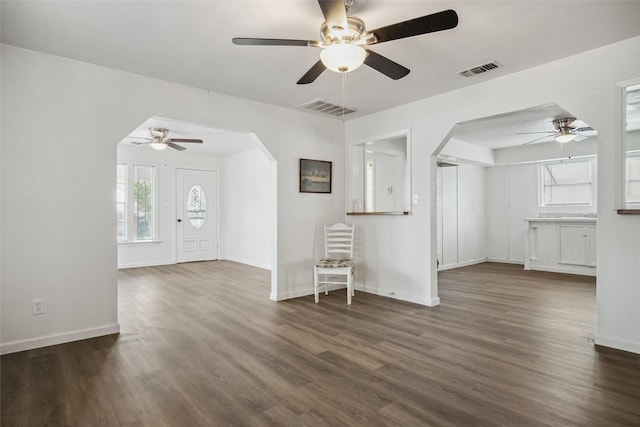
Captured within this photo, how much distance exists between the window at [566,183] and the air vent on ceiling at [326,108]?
16.9 feet

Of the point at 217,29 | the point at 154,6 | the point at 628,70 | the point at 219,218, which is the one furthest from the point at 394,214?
the point at 219,218

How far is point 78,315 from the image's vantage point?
126 inches

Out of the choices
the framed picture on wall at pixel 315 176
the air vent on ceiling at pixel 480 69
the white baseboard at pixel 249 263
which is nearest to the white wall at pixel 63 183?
the framed picture on wall at pixel 315 176

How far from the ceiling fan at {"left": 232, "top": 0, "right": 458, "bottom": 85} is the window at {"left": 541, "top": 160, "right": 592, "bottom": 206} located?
654 cm

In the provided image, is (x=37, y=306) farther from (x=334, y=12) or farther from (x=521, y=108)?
(x=521, y=108)

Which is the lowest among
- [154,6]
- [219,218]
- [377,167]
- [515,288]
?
[515,288]

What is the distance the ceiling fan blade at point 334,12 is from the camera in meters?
1.89

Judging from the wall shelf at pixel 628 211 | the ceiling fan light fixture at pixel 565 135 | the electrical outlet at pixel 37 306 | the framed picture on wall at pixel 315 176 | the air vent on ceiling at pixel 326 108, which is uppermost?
the air vent on ceiling at pixel 326 108

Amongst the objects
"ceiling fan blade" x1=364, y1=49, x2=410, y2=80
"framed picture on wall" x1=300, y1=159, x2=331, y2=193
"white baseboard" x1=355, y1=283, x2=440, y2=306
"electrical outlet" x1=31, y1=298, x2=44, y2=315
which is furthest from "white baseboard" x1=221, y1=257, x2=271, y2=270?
"ceiling fan blade" x1=364, y1=49, x2=410, y2=80

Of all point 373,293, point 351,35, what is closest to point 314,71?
point 351,35

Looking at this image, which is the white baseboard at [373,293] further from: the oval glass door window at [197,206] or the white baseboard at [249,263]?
the oval glass door window at [197,206]

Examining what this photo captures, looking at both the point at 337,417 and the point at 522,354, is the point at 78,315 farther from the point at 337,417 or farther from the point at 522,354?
the point at 522,354

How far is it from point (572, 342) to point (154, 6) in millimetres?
4291

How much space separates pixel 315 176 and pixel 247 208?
3351 mm
